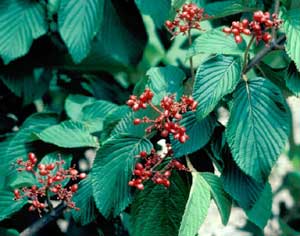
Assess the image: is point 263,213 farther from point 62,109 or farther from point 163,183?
point 62,109

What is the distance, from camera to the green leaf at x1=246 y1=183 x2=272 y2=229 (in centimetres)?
125

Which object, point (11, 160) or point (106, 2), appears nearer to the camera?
point (11, 160)

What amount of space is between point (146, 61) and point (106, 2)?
1.81 feet

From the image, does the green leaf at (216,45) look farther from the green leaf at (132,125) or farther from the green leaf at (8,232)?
the green leaf at (8,232)

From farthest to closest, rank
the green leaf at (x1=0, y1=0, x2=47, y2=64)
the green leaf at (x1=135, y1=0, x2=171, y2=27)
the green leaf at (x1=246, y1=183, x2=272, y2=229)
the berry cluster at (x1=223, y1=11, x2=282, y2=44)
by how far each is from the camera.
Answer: the green leaf at (x1=0, y1=0, x2=47, y2=64)
the green leaf at (x1=135, y1=0, x2=171, y2=27)
the green leaf at (x1=246, y1=183, x2=272, y2=229)
the berry cluster at (x1=223, y1=11, x2=282, y2=44)

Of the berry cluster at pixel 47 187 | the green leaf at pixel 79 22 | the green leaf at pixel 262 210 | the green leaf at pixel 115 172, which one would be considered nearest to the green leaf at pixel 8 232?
the berry cluster at pixel 47 187

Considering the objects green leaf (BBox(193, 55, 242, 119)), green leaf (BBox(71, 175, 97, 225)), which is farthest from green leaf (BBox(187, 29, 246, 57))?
green leaf (BBox(71, 175, 97, 225))

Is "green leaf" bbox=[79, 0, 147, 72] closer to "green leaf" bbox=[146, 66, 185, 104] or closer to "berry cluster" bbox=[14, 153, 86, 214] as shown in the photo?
"green leaf" bbox=[146, 66, 185, 104]

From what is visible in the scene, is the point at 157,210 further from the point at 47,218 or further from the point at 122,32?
the point at 122,32

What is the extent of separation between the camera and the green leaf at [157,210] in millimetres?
1170

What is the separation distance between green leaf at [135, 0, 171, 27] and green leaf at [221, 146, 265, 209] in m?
0.36

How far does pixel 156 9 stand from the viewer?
1.37 metres

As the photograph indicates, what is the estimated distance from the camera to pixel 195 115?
117 centimetres

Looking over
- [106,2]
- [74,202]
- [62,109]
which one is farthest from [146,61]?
[74,202]
